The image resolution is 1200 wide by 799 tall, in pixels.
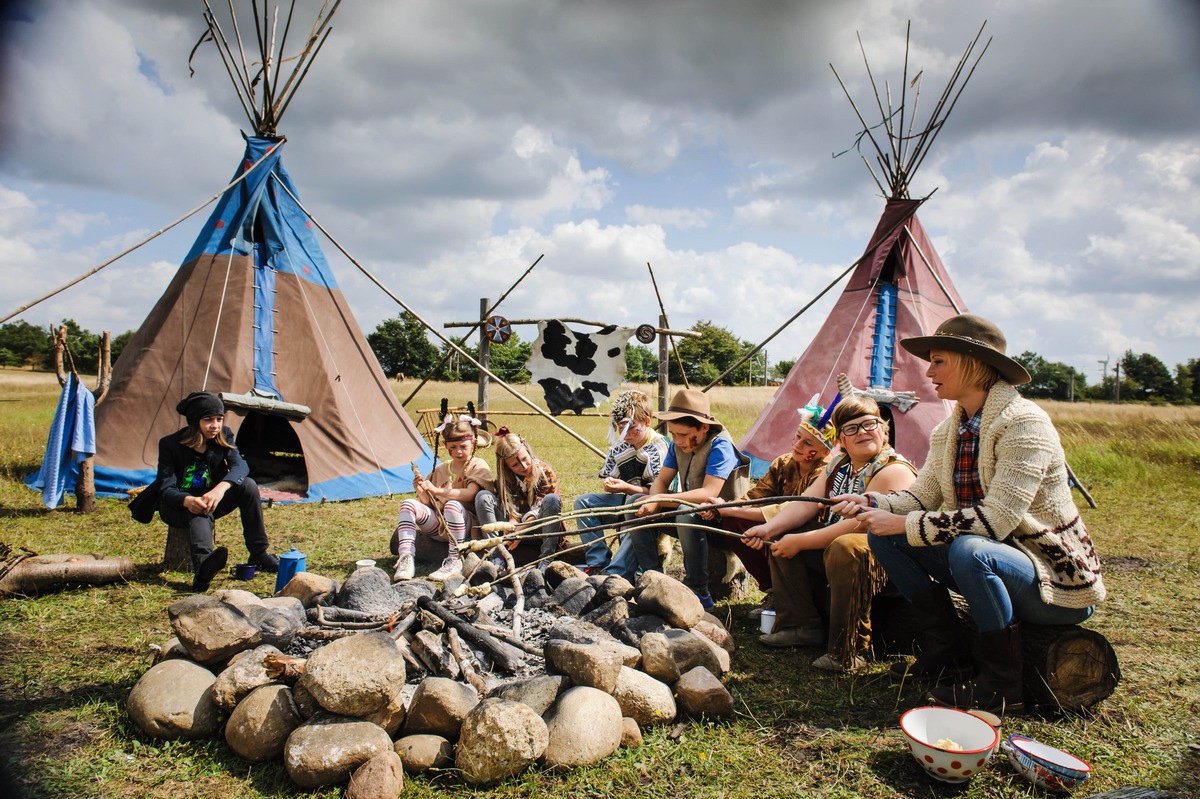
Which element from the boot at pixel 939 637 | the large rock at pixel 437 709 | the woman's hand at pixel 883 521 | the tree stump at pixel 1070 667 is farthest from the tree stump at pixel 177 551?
the tree stump at pixel 1070 667

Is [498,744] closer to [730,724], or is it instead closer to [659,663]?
[659,663]

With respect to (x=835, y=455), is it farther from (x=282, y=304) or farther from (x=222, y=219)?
(x=222, y=219)

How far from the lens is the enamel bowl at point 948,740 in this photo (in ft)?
6.97

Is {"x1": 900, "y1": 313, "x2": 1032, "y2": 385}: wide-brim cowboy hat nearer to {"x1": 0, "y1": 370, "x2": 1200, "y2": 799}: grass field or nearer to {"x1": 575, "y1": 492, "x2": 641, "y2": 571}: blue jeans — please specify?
{"x1": 0, "y1": 370, "x2": 1200, "y2": 799}: grass field

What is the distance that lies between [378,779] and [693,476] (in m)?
2.30

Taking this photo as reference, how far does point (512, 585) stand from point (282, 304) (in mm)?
4826

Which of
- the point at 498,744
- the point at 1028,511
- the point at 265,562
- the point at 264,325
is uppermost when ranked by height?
the point at 264,325

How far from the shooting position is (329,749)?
2.15 meters

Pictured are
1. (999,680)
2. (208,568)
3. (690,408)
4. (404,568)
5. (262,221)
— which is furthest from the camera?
(262,221)

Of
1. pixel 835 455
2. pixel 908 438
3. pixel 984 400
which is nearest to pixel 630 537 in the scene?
pixel 835 455

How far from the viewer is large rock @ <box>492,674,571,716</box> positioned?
2434mm

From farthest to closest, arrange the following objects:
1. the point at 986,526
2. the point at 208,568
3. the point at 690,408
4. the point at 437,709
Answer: the point at 208,568
the point at 690,408
the point at 986,526
the point at 437,709

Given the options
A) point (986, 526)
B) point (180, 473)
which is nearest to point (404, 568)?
point (180, 473)

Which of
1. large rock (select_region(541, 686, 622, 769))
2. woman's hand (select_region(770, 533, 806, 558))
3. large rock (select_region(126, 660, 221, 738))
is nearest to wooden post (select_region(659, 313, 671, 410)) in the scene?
woman's hand (select_region(770, 533, 806, 558))
